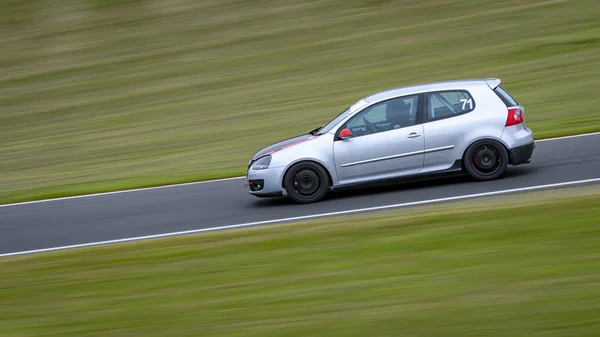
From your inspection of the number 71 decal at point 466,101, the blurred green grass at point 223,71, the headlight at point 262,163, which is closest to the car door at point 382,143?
the number 71 decal at point 466,101

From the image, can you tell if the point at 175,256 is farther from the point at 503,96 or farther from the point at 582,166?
the point at 582,166

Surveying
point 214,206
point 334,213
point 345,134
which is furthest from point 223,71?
point 334,213

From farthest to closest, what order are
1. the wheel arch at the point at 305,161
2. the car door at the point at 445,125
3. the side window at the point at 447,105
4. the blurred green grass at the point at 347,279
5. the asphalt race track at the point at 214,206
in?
the wheel arch at the point at 305,161 < the side window at the point at 447,105 < the car door at the point at 445,125 < the asphalt race track at the point at 214,206 < the blurred green grass at the point at 347,279

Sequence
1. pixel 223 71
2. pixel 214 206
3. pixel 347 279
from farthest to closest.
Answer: pixel 223 71 → pixel 214 206 → pixel 347 279

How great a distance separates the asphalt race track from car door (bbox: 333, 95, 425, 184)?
39 centimetres

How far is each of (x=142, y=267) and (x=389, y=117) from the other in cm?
468

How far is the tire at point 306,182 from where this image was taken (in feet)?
38.8

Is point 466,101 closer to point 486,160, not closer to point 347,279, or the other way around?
point 486,160

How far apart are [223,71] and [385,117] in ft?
45.3

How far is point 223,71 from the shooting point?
24.8 meters

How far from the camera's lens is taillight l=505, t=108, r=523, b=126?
11.5 metres

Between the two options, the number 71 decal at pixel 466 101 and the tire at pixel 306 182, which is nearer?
the number 71 decal at pixel 466 101

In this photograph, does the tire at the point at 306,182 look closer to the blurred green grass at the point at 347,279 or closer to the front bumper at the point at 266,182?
the front bumper at the point at 266,182

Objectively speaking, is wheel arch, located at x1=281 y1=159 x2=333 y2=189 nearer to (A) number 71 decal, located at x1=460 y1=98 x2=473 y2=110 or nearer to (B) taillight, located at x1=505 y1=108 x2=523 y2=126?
(A) number 71 decal, located at x1=460 y1=98 x2=473 y2=110
